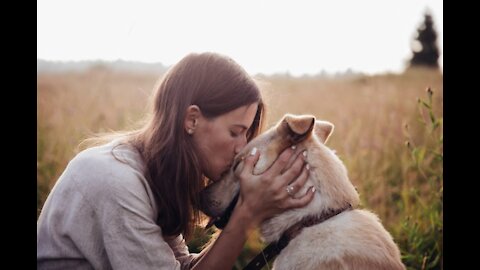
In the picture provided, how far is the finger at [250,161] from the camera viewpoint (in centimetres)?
255

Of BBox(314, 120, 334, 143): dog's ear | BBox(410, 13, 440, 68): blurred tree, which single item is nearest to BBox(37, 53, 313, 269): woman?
BBox(314, 120, 334, 143): dog's ear

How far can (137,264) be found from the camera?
232 cm

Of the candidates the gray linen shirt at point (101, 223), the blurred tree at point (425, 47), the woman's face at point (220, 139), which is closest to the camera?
the gray linen shirt at point (101, 223)

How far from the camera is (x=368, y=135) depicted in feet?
21.1

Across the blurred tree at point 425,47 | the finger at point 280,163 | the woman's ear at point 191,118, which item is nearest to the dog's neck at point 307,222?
the finger at point 280,163

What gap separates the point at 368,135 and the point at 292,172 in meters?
4.24

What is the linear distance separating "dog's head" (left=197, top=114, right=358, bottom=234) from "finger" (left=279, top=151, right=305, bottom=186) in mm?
53

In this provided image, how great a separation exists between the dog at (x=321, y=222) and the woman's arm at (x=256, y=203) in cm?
5

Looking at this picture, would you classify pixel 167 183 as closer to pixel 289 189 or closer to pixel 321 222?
pixel 289 189

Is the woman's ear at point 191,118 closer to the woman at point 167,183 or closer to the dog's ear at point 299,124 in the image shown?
the woman at point 167,183

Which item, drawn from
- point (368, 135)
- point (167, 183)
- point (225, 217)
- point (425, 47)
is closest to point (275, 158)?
point (225, 217)
